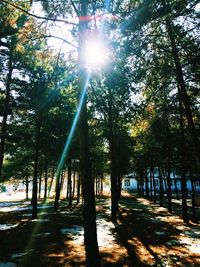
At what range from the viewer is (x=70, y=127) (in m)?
23.4

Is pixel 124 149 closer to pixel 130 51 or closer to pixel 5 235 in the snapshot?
pixel 5 235

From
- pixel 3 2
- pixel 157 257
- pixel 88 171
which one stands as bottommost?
pixel 157 257

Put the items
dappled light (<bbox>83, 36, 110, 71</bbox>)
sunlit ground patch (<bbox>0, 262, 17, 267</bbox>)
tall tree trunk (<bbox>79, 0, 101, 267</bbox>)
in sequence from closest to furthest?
1. tall tree trunk (<bbox>79, 0, 101, 267</bbox>)
2. sunlit ground patch (<bbox>0, 262, 17, 267</bbox>)
3. dappled light (<bbox>83, 36, 110, 71</bbox>)

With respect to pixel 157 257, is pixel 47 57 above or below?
above

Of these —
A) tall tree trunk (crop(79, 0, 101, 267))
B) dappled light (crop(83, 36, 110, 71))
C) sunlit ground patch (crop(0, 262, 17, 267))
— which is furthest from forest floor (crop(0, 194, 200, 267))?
dappled light (crop(83, 36, 110, 71))

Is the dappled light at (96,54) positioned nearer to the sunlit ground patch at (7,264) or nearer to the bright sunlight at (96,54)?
the bright sunlight at (96,54)

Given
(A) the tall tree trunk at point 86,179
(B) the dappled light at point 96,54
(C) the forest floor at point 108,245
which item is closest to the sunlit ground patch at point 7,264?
(C) the forest floor at point 108,245

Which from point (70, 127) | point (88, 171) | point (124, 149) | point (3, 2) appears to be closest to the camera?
point (88, 171)

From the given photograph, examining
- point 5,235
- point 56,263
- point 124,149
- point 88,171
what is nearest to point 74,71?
point 88,171

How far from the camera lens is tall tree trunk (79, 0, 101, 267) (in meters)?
7.43

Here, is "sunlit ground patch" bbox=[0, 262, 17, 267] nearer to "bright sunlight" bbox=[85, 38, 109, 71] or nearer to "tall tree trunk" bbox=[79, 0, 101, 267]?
"tall tree trunk" bbox=[79, 0, 101, 267]

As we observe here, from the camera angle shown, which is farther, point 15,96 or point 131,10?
point 15,96

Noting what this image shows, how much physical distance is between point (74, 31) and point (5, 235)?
976 centimetres

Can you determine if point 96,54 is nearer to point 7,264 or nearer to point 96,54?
point 96,54
